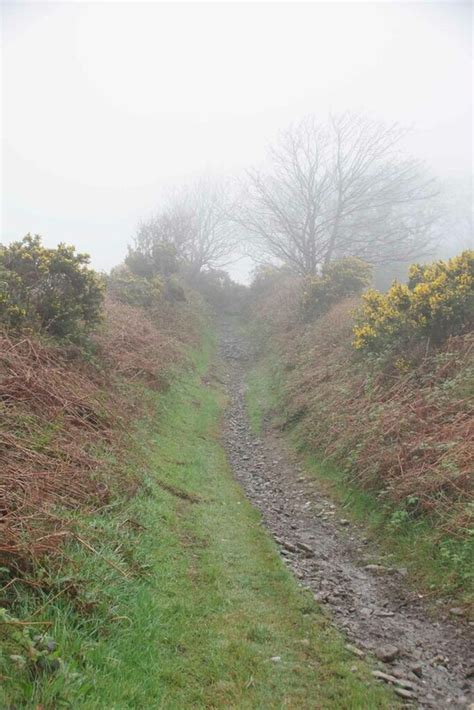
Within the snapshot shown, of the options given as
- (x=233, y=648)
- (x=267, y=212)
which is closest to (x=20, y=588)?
(x=233, y=648)

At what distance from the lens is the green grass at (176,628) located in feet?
11.4

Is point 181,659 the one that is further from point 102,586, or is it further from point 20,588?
point 20,588

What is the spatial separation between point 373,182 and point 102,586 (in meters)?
25.9

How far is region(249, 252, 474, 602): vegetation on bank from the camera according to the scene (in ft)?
20.3

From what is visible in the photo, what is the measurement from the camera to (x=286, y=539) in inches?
288

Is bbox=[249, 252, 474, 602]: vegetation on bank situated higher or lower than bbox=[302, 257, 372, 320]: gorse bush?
lower

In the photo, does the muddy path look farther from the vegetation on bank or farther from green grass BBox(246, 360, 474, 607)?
the vegetation on bank

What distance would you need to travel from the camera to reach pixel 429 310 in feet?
36.6

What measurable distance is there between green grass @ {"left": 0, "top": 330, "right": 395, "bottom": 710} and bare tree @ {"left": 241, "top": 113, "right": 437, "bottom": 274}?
22041mm

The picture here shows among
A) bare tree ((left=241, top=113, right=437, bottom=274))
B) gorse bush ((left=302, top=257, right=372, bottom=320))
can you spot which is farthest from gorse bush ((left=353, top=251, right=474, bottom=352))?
bare tree ((left=241, top=113, right=437, bottom=274))

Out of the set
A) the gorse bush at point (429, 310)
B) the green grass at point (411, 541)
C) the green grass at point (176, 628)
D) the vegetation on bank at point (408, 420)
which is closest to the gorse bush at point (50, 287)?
the green grass at point (176, 628)

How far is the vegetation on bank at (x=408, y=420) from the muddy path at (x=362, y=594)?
472 millimetres

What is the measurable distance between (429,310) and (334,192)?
17.8 m

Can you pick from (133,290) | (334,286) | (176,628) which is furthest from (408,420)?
(133,290)
